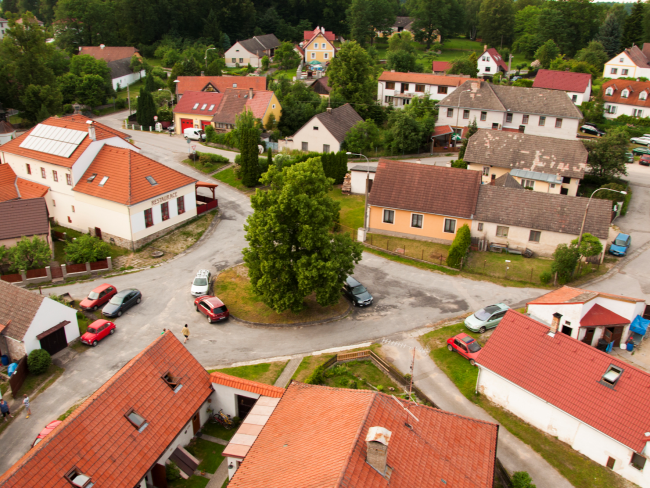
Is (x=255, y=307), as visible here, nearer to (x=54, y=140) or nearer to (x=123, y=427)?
(x=123, y=427)

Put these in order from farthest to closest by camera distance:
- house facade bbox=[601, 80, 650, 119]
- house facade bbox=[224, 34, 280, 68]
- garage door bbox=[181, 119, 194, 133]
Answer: house facade bbox=[224, 34, 280, 68] < house facade bbox=[601, 80, 650, 119] < garage door bbox=[181, 119, 194, 133]

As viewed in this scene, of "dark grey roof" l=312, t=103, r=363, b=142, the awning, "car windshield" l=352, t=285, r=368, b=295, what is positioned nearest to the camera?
the awning

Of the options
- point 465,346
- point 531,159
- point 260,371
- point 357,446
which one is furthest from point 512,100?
point 357,446

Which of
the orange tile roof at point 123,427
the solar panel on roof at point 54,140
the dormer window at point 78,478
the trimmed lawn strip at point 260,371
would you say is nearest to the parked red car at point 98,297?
the trimmed lawn strip at point 260,371

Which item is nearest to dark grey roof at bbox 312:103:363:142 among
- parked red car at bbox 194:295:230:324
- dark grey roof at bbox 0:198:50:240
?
dark grey roof at bbox 0:198:50:240

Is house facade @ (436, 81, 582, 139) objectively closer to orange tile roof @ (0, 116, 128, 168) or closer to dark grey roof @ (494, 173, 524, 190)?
dark grey roof @ (494, 173, 524, 190)

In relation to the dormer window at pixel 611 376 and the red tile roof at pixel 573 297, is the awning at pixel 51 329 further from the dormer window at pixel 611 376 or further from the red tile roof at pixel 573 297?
the dormer window at pixel 611 376

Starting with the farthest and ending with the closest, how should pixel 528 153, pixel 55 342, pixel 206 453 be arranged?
1. pixel 528 153
2. pixel 55 342
3. pixel 206 453

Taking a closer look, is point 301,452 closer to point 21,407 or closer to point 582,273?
point 21,407
